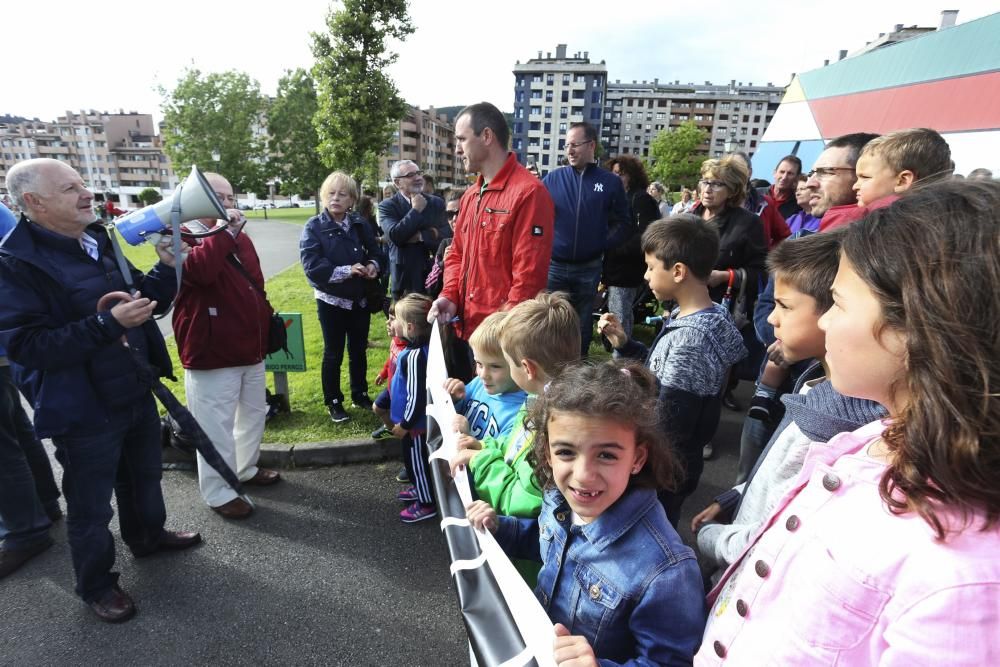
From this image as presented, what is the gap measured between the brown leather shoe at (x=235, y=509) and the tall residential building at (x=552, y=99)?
85915 millimetres

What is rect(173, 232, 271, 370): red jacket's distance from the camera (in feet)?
10.4

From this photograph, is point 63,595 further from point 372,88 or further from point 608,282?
point 372,88

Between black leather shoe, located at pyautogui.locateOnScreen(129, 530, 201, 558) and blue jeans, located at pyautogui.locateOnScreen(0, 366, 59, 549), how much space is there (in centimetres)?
60

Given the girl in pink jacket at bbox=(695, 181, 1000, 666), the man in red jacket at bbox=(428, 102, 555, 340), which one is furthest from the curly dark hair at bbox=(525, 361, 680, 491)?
the man in red jacket at bbox=(428, 102, 555, 340)

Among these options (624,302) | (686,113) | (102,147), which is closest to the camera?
(624,302)

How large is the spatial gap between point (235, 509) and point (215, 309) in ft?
4.47

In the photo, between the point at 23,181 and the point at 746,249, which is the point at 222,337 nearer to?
the point at 23,181

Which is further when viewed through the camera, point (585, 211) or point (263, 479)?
point (585, 211)

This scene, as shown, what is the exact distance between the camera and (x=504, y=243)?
3.35 metres

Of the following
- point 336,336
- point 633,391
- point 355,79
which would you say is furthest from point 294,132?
point 633,391

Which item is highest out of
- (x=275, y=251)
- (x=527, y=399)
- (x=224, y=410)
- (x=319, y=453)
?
(x=527, y=399)

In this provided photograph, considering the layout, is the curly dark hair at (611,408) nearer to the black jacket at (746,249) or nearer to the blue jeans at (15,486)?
the black jacket at (746,249)

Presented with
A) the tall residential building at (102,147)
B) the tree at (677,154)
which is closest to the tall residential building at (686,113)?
the tree at (677,154)

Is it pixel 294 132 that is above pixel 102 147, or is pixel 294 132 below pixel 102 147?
below
